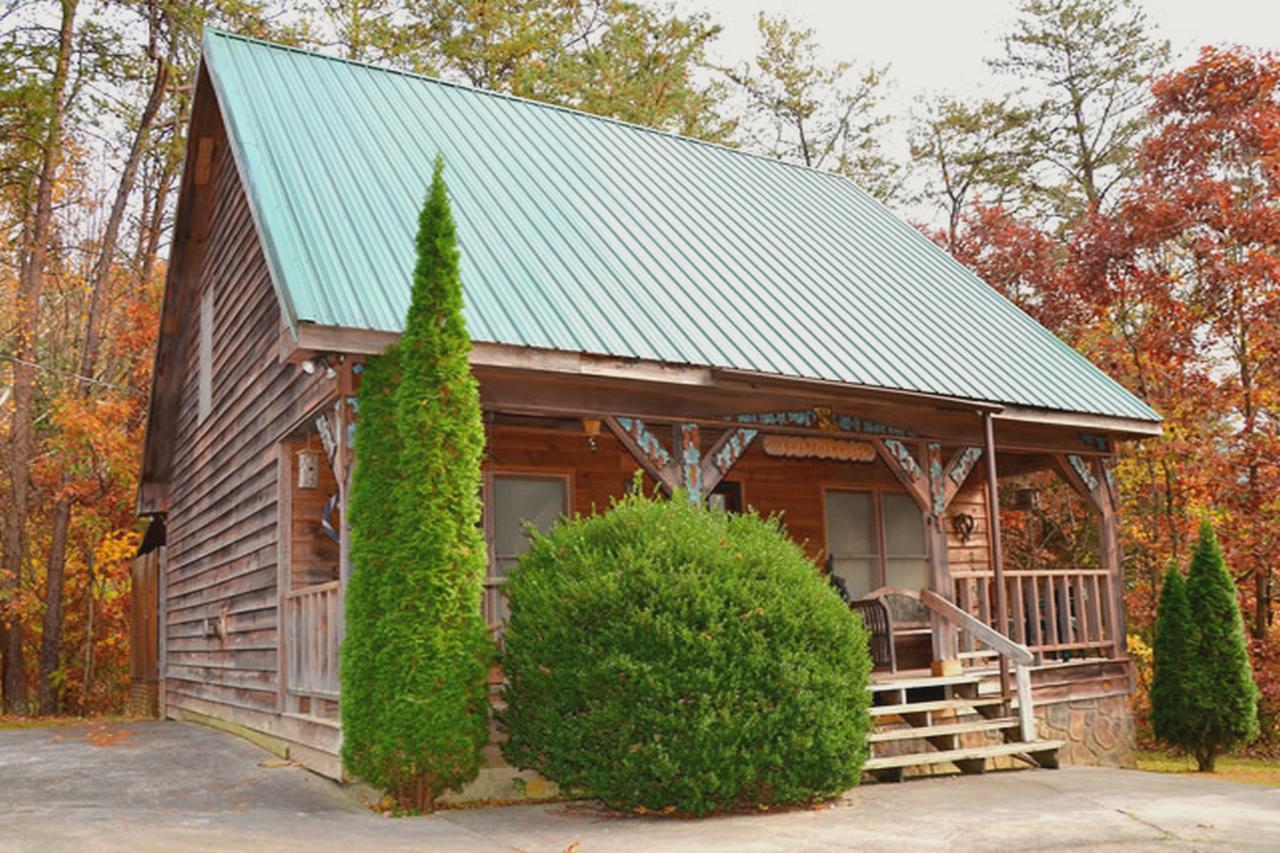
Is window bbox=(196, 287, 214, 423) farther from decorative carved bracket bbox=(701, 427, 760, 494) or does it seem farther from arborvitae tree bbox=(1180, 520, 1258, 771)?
arborvitae tree bbox=(1180, 520, 1258, 771)

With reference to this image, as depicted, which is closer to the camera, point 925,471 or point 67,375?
point 925,471

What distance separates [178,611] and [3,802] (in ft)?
27.8

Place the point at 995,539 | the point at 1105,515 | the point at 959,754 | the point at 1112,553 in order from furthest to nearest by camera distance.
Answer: the point at 1105,515
the point at 1112,553
the point at 995,539
the point at 959,754

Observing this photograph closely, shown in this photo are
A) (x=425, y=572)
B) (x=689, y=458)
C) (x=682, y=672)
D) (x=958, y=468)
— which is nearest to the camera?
(x=682, y=672)

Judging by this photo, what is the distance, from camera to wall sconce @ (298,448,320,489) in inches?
416

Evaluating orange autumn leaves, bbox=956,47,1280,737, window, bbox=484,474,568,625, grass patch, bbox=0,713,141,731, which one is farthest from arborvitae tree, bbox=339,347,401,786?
orange autumn leaves, bbox=956,47,1280,737

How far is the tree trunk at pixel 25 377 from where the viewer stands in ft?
67.8

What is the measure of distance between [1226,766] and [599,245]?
364 inches

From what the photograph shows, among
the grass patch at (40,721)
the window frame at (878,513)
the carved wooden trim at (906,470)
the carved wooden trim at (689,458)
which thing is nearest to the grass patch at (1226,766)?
the window frame at (878,513)

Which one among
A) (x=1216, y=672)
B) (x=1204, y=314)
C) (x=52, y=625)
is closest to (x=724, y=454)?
(x=1216, y=672)

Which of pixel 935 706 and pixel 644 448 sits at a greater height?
pixel 644 448

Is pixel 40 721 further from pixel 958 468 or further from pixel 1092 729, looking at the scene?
pixel 1092 729

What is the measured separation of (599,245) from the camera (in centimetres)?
1195

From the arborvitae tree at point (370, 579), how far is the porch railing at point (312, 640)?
0.91 meters
